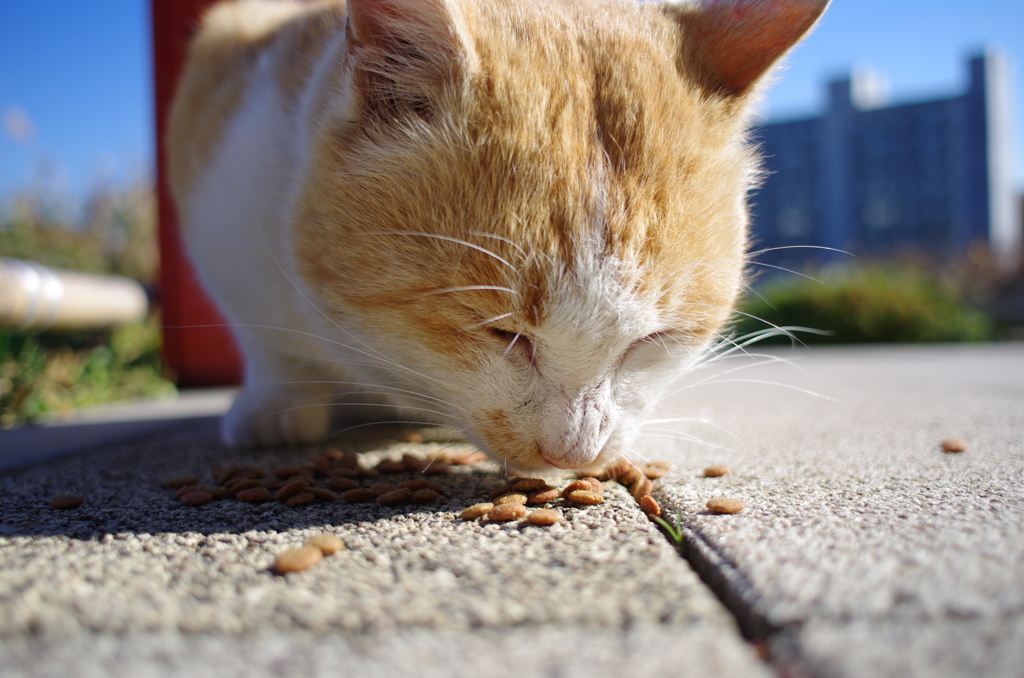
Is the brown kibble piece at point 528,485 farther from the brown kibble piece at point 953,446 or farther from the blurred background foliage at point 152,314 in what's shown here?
Result: the brown kibble piece at point 953,446

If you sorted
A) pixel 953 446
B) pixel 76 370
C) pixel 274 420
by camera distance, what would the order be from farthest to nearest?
pixel 76 370 → pixel 274 420 → pixel 953 446

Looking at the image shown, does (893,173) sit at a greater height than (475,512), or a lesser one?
greater

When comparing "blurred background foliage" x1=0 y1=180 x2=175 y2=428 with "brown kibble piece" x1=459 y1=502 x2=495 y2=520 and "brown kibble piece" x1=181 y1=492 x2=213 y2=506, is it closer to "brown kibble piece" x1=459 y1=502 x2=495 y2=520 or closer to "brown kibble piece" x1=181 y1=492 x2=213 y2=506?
"brown kibble piece" x1=181 y1=492 x2=213 y2=506

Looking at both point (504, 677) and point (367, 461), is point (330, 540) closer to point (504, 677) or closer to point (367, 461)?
point (504, 677)

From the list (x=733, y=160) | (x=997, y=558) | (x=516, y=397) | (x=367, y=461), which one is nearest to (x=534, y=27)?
(x=733, y=160)

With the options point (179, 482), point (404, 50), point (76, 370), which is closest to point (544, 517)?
point (179, 482)

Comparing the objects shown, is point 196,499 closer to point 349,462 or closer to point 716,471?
point 349,462

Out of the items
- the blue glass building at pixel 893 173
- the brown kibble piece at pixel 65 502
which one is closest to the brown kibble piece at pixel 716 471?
the brown kibble piece at pixel 65 502

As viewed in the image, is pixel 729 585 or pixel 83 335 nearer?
pixel 729 585
